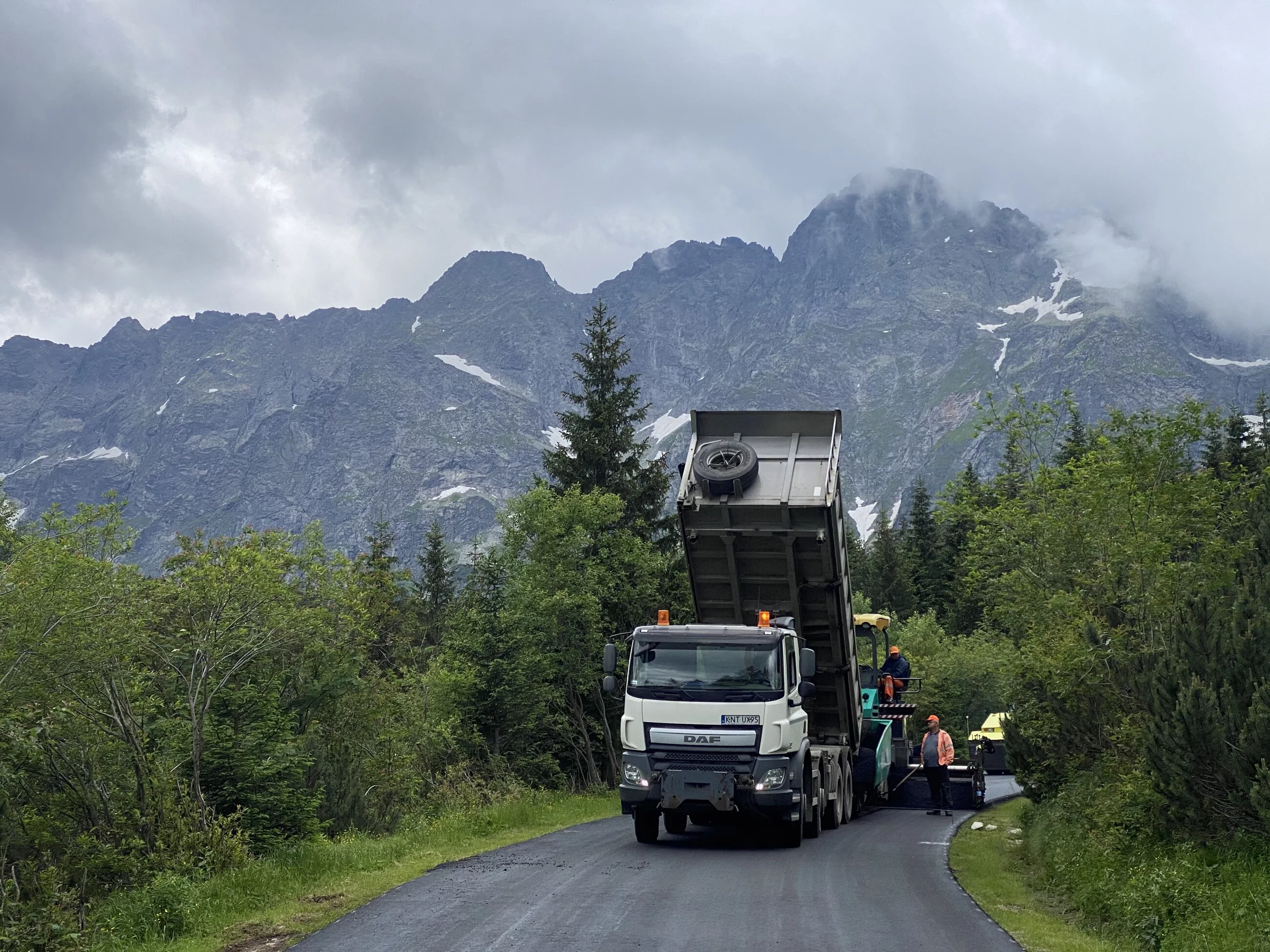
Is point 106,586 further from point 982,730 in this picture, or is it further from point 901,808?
point 982,730

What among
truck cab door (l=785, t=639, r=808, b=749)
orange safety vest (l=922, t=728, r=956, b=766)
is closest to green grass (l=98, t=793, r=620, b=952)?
truck cab door (l=785, t=639, r=808, b=749)

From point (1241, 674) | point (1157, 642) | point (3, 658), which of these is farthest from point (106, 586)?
point (1157, 642)

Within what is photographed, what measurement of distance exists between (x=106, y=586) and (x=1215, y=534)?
54.6ft

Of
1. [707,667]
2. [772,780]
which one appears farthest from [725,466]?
[772,780]

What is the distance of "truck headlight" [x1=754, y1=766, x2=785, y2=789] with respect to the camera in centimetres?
1423

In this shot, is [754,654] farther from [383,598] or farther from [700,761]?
[383,598]

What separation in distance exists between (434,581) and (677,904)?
5346 centimetres

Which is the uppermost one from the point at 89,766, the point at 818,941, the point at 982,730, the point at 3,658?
the point at 3,658

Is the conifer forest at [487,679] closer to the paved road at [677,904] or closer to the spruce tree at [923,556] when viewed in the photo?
the paved road at [677,904]

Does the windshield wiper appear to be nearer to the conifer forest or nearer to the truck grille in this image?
the truck grille

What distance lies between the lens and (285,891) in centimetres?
1166

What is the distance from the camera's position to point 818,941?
9312 mm

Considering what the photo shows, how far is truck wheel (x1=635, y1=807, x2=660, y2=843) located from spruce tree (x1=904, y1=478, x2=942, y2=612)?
191ft

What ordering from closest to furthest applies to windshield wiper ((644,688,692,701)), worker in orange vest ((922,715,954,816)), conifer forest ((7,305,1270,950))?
conifer forest ((7,305,1270,950))
windshield wiper ((644,688,692,701))
worker in orange vest ((922,715,954,816))
